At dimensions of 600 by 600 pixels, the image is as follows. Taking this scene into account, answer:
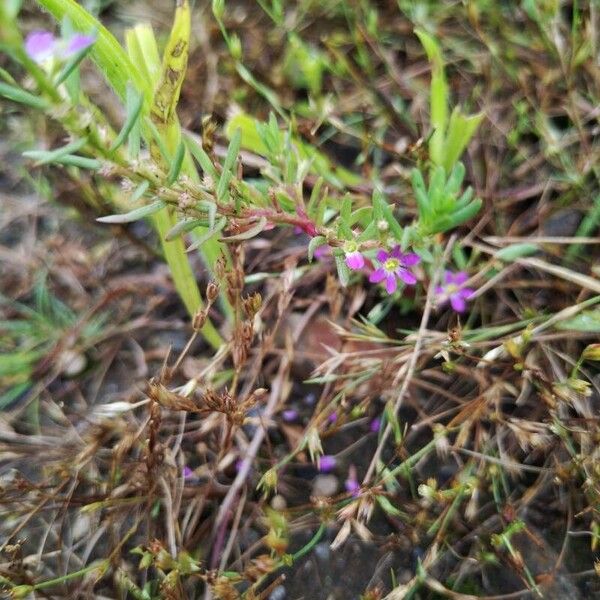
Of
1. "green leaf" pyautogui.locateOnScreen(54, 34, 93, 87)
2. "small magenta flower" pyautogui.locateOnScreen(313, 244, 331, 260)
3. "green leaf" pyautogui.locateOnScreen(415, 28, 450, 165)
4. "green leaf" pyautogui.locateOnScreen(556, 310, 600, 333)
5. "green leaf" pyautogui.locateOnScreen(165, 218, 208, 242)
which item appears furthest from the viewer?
"small magenta flower" pyautogui.locateOnScreen(313, 244, 331, 260)

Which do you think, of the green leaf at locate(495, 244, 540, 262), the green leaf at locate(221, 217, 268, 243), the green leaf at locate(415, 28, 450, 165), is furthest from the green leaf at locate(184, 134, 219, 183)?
the green leaf at locate(495, 244, 540, 262)

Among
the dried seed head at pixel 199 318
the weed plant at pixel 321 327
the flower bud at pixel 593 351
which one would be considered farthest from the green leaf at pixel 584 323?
the dried seed head at pixel 199 318

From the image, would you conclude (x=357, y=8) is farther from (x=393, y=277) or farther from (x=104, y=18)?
(x=393, y=277)

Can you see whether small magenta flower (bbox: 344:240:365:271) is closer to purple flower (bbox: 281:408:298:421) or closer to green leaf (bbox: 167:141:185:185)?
green leaf (bbox: 167:141:185:185)

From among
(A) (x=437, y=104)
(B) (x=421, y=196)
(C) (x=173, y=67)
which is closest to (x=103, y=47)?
(C) (x=173, y=67)

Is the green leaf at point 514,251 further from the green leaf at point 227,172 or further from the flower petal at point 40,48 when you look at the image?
the flower petal at point 40,48

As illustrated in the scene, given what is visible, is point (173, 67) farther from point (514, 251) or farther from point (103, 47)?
point (514, 251)
